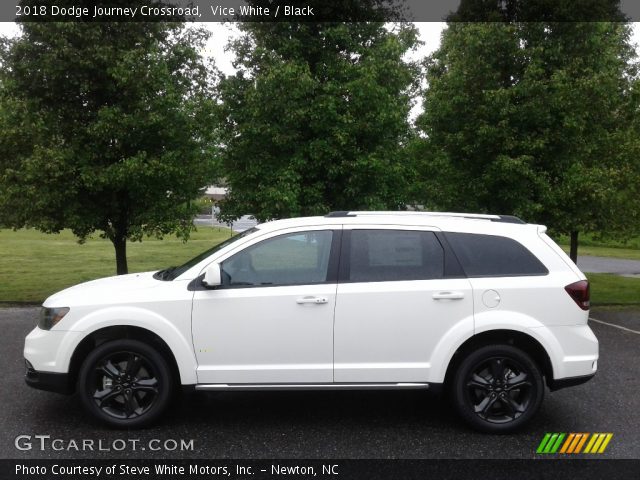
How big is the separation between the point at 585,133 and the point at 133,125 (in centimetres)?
867

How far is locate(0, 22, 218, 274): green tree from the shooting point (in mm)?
10438

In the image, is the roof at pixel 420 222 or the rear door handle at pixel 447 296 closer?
the rear door handle at pixel 447 296

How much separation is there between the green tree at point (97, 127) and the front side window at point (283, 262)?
6101mm

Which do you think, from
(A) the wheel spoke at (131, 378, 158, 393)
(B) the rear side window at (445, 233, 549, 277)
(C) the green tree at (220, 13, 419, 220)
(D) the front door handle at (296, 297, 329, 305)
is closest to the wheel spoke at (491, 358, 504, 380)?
(B) the rear side window at (445, 233, 549, 277)

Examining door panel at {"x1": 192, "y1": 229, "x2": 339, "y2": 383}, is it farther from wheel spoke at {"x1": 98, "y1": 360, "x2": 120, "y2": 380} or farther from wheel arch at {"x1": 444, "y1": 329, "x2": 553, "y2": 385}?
wheel arch at {"x1": 444, "y1": 329, "x2": 553, "y2": 385}

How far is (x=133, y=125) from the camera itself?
10.6 m

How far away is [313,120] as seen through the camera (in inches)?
432

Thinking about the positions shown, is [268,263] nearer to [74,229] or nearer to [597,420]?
[597,420]

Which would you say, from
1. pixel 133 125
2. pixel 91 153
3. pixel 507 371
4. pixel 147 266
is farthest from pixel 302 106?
pixel 147 266

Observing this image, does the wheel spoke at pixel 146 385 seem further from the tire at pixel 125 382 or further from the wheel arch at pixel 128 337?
the wheel arch at pixel 128 337

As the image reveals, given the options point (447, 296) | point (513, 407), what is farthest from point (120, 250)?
point (513, 407)

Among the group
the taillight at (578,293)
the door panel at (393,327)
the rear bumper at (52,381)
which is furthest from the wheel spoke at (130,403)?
the taillight at (578,293)

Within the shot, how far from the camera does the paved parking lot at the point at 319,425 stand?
14.3 ft

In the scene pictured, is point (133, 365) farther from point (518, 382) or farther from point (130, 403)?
point (518, 382)
